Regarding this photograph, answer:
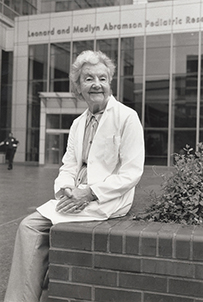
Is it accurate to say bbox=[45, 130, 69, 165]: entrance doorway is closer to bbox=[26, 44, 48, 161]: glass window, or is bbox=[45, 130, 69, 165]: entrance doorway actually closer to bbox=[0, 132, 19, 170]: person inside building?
bbox=[26, 44, 48, 161]: glass window

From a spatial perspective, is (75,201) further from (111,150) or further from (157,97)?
(157,97)

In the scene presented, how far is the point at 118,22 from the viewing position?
23.7 m

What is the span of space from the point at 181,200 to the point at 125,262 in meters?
0.70

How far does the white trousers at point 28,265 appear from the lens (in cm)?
247

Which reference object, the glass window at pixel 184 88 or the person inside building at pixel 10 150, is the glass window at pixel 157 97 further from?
→ the person inside building at pixel 10 150

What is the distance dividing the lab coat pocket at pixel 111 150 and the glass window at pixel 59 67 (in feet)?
74.6

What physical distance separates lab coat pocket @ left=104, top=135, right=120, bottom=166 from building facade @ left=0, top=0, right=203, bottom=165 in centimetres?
2003

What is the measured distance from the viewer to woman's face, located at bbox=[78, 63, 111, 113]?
9.25 feet

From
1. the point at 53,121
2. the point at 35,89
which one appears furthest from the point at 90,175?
the point at 35,89

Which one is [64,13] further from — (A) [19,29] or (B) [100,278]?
(B) [100,278]

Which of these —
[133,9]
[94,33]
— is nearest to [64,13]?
[94,33]

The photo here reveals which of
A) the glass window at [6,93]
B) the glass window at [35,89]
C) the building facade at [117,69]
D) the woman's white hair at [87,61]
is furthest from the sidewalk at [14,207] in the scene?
the glass window at [6,93]

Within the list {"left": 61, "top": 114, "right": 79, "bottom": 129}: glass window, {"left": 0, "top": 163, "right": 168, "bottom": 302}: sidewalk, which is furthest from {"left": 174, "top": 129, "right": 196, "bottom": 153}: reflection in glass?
{"left": 0, "top": 163, "right": 168, "bottom": 302}: sidewalk

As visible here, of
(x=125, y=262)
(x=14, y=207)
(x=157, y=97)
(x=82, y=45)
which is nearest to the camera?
(x=125, y=262)
